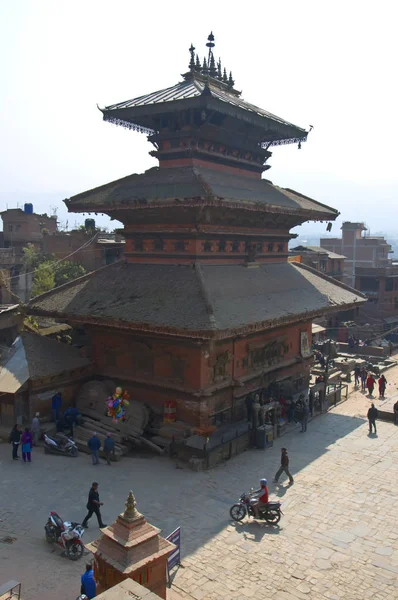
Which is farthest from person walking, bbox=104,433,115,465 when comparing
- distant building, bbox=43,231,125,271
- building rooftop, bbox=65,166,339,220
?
distant building, bbox=43,231,125,271

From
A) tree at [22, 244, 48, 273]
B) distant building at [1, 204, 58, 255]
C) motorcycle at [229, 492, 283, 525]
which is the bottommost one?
motorcycle at [229, 492, 283, 525]

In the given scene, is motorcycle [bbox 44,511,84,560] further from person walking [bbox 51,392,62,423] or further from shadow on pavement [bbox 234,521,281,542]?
person walking [bbox 51,392,62,423]

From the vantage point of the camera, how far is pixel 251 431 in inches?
719

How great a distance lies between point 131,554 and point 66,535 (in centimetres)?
365

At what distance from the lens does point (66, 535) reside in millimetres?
11047

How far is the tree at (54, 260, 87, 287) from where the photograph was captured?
39844 millimetres

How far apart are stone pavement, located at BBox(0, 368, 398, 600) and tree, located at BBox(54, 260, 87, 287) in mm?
24042

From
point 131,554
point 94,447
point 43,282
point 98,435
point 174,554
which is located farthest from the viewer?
point 43,282

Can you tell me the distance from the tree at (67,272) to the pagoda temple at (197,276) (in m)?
18.7

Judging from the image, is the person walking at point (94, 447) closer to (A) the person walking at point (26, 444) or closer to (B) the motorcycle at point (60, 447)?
(B) the motorcycle at point (60, 447)

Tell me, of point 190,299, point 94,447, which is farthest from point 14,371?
point 190,299

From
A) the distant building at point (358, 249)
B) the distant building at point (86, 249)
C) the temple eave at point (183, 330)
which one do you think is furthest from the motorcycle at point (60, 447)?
the distant building at point (358, 249)

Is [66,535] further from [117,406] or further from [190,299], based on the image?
[190,299]

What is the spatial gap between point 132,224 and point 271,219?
592 cm
